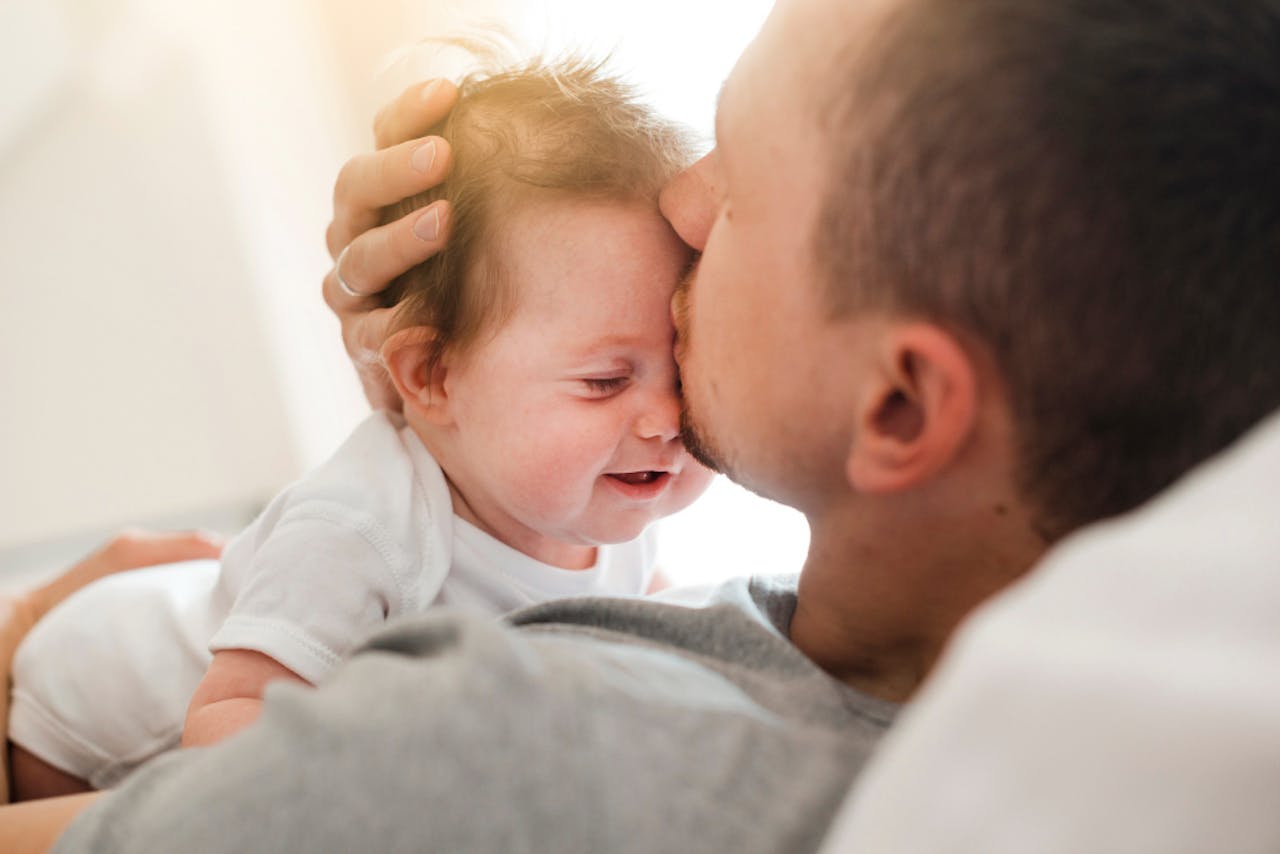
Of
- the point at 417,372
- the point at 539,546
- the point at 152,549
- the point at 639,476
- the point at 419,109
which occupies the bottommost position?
the point at 152,549

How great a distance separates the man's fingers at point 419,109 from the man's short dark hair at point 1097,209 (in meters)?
0.57

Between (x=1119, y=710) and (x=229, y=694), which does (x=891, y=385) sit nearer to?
(x=1119, y=710)

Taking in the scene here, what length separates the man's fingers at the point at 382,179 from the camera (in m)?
0.99

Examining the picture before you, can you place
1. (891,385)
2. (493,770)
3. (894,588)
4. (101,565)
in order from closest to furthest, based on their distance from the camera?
(493,770)
(891,385)
(894,588)
(101,565)

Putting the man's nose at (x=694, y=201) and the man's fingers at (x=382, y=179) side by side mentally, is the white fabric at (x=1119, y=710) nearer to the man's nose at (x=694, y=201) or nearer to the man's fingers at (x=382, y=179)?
the man's nose at (x=694, y=201)

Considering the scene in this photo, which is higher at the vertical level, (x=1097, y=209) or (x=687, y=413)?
(x=1097, y=209)

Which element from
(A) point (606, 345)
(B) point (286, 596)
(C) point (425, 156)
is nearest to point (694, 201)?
(A) point (606, 345)

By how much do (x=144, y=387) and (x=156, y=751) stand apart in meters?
1.22

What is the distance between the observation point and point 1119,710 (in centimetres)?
37

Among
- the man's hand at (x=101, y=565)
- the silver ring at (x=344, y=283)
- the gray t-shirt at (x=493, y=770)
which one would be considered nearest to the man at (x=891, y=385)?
the gray t-shirt at (x=493, y=770)

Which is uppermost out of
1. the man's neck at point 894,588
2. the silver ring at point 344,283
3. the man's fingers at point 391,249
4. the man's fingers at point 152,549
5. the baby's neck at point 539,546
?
the man's fingers at point 391,249

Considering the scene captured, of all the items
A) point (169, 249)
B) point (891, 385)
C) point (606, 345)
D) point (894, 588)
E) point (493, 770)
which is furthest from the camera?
point (169, 249)

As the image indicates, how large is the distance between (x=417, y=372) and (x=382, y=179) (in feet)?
0.62

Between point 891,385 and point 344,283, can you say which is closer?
point 891,385
